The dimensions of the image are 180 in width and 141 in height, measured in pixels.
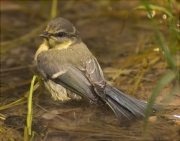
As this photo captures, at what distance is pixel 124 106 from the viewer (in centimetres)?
316

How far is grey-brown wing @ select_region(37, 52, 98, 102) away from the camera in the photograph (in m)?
3.24

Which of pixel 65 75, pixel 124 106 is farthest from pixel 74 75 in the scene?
pixel 124 106

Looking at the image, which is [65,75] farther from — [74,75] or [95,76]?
[95,76]

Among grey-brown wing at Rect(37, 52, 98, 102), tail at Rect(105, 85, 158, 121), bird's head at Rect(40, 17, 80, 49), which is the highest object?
bird's head at Rect(40, 17, 80, 49)

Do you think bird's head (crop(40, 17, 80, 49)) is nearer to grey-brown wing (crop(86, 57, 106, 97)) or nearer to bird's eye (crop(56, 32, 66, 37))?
bird's eye (crop(56, 32, 66, 37))

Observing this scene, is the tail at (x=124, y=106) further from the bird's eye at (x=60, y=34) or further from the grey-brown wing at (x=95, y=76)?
the bird's eye at (x=60, y=34)

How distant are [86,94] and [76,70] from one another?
0.27 m

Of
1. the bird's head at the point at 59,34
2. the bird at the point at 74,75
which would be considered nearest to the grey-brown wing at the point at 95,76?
the bird at the point at 74,75

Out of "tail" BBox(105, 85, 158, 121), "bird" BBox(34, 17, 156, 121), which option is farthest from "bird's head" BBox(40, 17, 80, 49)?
"tail" BBox(105, 85, 158, 121)

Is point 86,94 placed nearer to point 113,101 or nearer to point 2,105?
point 113,101

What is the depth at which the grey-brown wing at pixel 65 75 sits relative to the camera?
10.6 ft

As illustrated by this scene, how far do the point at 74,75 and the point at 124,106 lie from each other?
1.63 feet

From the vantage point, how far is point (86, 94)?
3.21 metres

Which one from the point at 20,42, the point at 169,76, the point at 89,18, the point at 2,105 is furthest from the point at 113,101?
the point at 89,18
